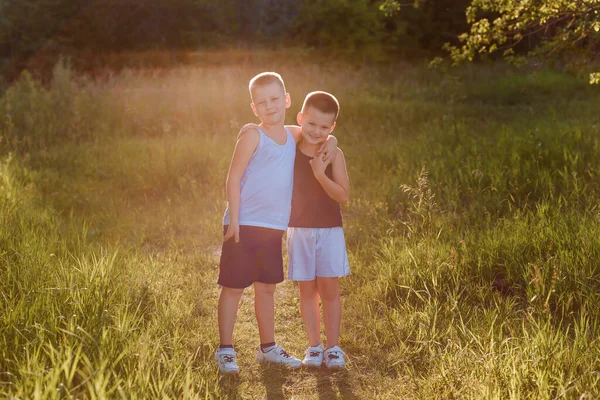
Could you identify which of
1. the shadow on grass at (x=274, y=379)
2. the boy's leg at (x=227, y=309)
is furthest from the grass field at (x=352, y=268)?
the boy's leg at (x=227, y=309)

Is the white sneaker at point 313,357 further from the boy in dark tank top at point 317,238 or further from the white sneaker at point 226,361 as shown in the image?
the white sneaker at point 226,361

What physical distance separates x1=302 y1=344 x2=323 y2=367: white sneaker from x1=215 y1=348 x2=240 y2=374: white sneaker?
0.42m

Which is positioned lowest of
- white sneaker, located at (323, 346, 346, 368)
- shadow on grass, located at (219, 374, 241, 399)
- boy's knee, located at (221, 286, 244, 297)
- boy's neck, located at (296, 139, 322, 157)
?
shadow on grass, located at (219, 374, 241, 399)

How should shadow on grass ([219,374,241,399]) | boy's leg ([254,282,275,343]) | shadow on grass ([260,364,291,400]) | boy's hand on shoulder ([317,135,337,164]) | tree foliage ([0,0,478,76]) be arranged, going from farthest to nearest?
tree foliage ([0,0,478,76])
boy's leg ([254,282,275,343])
boy's hand on shoulder ([317,135,337,164])
shadow on grass ([260,364,291,400])
shadow on grass ([219,374,241,399])

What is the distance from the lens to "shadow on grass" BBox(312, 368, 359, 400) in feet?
11.1

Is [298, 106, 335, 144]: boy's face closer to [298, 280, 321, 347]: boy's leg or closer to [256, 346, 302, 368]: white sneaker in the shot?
[298, 280, 321, 347]: boy's leg

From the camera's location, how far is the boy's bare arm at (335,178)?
351cm

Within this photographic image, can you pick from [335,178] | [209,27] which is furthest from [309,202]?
A: [209,27]

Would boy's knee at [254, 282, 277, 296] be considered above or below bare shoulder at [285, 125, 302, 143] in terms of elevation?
below

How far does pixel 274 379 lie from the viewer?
11.8ft

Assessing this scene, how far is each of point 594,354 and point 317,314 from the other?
153 cm

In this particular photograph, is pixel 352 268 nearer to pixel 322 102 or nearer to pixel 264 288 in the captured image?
pixel 264 288

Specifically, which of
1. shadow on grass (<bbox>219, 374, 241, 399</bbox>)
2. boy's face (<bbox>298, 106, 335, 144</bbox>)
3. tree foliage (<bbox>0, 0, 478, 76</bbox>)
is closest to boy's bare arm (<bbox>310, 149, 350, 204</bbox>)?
boy's face (<bbox>298, 106, 335, 144</bbox>)

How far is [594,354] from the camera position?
123 inches
